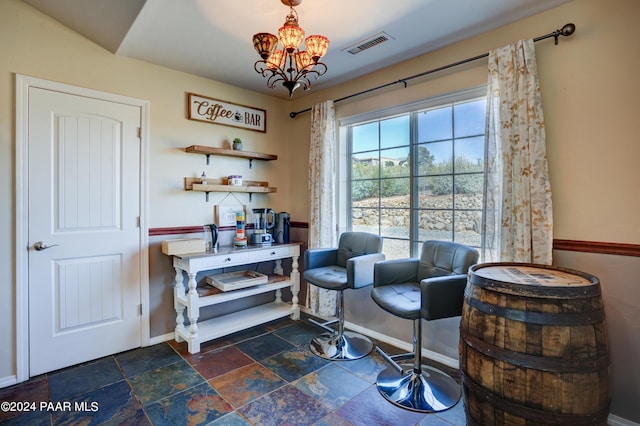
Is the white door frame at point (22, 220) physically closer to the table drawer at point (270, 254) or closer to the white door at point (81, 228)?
the white door at point (81, 228)

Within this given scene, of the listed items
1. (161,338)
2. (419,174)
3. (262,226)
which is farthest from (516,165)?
(161,338)

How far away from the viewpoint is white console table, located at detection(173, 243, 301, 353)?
8.60 feet

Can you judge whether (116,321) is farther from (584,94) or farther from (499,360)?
(584,94)

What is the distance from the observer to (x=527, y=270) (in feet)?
5.15

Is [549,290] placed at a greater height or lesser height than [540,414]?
greater

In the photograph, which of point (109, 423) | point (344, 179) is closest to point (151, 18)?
point (344, 179)

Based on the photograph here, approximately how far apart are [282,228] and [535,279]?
7.94 feet

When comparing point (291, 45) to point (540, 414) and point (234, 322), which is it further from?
point (234, 322)

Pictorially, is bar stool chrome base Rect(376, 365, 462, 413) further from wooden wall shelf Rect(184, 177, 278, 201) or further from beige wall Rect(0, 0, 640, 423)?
wooden wall shelf Rect(184, 177, 278, 201)

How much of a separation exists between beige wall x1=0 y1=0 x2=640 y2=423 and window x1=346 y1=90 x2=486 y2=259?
6.9 inches

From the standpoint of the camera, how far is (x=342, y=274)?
269 cm

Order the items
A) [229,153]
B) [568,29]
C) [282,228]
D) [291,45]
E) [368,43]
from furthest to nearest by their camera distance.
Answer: [282,228]
[229,153]
[368,43]
[568,29]
[291,45]

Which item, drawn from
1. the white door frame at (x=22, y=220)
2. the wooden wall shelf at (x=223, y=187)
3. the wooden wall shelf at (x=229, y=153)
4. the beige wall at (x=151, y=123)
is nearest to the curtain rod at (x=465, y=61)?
the wooden wall shelf at (x=229, y=153)

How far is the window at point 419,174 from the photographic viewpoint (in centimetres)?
237
